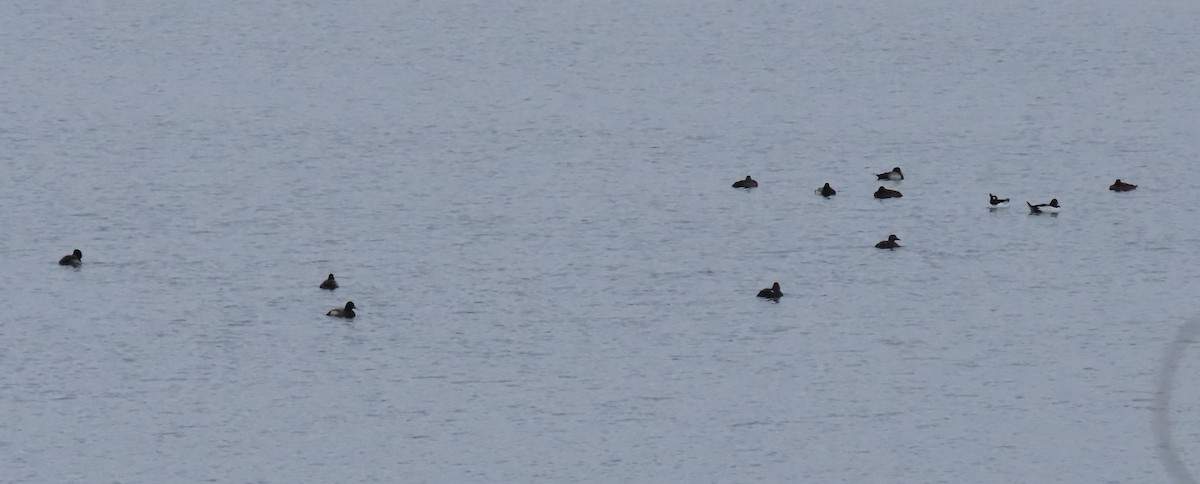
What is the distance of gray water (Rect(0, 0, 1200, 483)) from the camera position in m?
27.2

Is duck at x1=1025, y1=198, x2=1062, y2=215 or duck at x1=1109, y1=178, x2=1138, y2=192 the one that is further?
duck at x1=1109, y1=178, x2=1138, y2=192

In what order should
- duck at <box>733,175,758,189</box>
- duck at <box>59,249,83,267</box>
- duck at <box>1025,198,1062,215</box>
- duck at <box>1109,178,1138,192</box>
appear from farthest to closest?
duck at <box>733,175,758,189</box>, duck at <box>1109,178,1138,192</box>, duck at <box>1025,198,1062,215</box>, duck at <box>59,249,83,267</box>

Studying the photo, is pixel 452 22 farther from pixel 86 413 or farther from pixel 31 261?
pixel 86 413

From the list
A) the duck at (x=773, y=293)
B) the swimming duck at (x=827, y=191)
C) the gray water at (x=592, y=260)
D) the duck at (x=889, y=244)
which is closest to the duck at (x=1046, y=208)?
the gray water at (x=592, y=260)

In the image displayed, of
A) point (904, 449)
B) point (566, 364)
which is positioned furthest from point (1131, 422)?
point (566, 364)

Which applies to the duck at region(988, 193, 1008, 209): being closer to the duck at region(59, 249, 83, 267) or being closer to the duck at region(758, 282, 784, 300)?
the duck at region(758, 282, 784, 300)

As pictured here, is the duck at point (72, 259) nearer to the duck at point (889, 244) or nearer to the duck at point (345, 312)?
the duck at point (345, 312)

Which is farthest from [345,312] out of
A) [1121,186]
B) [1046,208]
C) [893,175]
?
[1121,186]

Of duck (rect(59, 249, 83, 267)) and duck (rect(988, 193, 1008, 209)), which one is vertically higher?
duck (rect(988, 193, 1008, 209))

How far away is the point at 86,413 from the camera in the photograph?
92.1 feet

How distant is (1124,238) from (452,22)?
4339cm

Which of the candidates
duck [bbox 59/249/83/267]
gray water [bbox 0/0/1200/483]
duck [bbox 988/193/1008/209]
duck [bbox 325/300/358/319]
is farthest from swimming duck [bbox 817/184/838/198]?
duck [bbox 59/249/83/267]

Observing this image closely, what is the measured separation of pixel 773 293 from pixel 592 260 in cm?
472

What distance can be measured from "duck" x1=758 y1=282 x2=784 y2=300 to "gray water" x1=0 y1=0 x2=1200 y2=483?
32 centimetres
